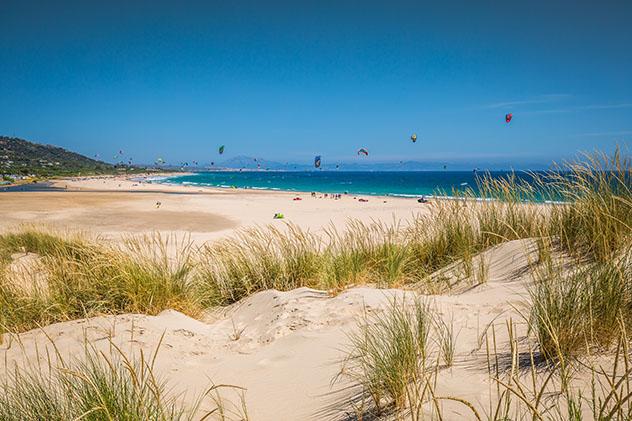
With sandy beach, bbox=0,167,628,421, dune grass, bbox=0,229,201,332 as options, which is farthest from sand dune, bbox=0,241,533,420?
dune grass, bbox=0,229,201,332

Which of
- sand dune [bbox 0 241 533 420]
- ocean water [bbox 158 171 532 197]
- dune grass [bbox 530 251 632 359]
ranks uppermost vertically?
ocean water [bbox 158 171 532 197]

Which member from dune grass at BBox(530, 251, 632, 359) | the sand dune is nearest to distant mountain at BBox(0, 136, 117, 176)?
the sand dune

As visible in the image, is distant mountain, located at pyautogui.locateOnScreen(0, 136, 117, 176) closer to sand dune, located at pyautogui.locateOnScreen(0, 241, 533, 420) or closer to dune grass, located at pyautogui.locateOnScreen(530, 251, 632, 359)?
sand dune, located at pyautogui.locateOnScreen(0, 241, 533, 420)

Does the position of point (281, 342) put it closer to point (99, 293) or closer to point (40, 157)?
point (99, 293)

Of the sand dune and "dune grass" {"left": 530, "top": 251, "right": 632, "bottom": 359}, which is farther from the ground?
"dune grass" {"left": 530, "top": 251, "right": 632, "bottom": 359}

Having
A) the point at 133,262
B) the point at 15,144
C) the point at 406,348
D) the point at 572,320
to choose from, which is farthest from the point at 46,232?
the point at 15,144

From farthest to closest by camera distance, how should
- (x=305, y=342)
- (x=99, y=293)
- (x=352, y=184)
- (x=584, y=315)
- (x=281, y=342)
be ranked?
(x=352, y=184) < (x=99, y=293) < (x=281, y=342) < (x=305, y=342) < (x=584, y=315)

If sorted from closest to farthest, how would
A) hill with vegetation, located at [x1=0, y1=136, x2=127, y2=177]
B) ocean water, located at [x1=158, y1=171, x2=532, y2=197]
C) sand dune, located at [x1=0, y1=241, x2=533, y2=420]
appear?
sand dune, located at [x1=0, y1=241, x2=533, y2=420]
ocean water, located at [x1=158, y1=171, x2=532, y2=197]
hill with vegetation, located at [x1=0, y1=136, x2=127, y2=177]

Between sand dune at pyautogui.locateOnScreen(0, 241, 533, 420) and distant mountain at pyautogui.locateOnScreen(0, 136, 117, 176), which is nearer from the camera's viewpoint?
sand dune at pyautogui.locateOnScreen(0, 241, 533, 420)

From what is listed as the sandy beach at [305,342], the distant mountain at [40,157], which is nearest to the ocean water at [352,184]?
the sandy beach at [305,342]

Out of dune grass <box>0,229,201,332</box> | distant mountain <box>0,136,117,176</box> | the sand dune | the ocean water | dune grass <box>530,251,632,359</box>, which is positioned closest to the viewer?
dune grass <box>530,251,632,359</box>

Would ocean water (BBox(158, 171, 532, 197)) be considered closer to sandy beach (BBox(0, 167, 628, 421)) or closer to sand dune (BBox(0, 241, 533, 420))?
sandy beach (BBox(0, 167, 628, 421))

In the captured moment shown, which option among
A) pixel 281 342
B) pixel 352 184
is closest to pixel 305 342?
pixel 281 342

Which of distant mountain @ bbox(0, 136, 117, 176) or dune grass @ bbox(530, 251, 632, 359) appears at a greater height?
distant mountain @ bbox(0, 136, 117, 176)
